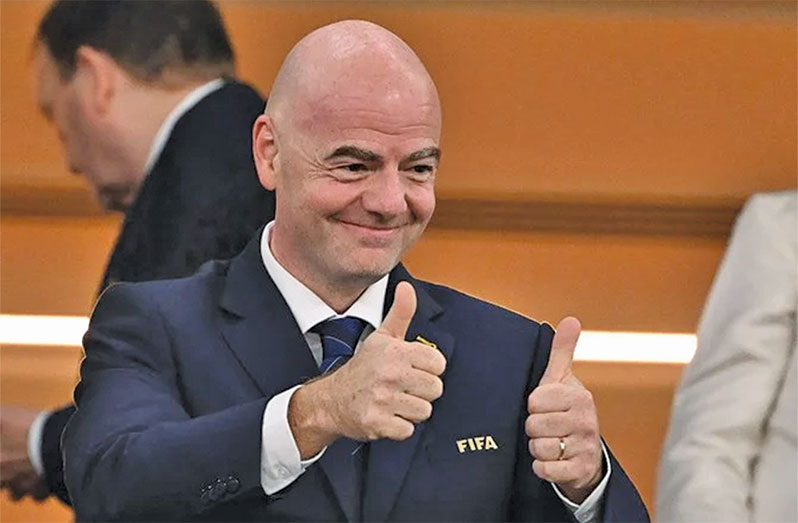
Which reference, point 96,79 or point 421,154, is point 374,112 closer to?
point 421,154

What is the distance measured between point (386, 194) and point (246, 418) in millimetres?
183

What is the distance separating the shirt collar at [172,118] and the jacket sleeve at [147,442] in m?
0.33

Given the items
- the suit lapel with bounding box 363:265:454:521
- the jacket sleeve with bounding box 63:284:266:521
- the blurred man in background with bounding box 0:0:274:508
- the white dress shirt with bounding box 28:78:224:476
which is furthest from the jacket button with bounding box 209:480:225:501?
the white dress shirt with bounding box 28:78:224:476

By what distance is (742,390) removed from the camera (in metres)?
1.58

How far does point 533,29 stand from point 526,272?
0.26 meters

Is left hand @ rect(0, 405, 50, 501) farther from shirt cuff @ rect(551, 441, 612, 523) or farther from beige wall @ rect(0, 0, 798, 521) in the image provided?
shirt cuff @ rect(551, 441, 612, 523)

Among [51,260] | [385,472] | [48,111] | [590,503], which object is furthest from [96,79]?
[590,503]

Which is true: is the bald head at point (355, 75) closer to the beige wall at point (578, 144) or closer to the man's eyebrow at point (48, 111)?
the beige wall at point (578, 144)

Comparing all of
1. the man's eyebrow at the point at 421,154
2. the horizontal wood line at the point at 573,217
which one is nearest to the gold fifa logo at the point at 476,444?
the man's eyebrow at the point at 421,154

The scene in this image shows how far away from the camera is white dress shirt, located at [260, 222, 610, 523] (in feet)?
3.62

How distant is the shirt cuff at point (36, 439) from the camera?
4.59 ft

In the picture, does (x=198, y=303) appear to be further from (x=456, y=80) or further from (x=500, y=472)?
(x=456, y=80)

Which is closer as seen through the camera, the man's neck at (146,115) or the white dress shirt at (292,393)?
the white dress shirt at (292,393)

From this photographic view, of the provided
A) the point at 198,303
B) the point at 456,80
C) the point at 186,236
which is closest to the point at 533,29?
the point at 456,80
